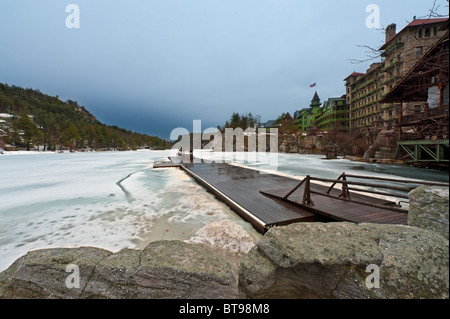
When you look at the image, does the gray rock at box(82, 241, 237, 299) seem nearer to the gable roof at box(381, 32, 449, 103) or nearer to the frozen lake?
the frozen lake

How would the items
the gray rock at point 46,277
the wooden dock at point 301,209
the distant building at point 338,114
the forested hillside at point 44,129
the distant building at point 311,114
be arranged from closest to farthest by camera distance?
1. the gray rock at point 46,277
2. the wooden dock at point 301,209
3. the distant building at point 338,114
4. the forested hillside at point 44,129
5. the distant building at point 311,114

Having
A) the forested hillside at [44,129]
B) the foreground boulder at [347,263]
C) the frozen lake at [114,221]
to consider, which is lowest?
the frozen lake at [114,221]

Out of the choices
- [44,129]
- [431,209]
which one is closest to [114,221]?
[431,209]

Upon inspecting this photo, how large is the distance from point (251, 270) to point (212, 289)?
450mm

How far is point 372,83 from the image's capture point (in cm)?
3831

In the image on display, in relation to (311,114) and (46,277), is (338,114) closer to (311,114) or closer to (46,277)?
(311,114)

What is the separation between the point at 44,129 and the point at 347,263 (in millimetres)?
107873

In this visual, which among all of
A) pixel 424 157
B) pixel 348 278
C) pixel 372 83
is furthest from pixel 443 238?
pixel 372 83

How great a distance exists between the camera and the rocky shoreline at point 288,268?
1396 mm

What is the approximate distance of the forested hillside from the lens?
6025 cm

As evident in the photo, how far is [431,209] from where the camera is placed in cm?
156

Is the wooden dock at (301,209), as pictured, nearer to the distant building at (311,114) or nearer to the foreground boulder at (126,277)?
the foreground boulder at (126,277)

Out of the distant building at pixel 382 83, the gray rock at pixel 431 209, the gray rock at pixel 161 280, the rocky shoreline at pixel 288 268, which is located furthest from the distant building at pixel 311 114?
the gray rock at pixel 161 280

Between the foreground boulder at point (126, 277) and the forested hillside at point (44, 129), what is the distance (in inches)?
3342
